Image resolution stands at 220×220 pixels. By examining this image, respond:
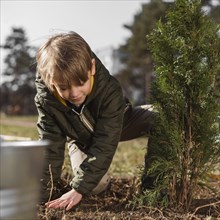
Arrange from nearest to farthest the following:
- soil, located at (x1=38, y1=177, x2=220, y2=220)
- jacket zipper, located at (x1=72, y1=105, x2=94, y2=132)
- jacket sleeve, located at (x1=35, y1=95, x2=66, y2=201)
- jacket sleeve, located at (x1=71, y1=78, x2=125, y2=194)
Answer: soil, located at (x1=38, y1=177, x2=220, y2=220) → jacket sleeve, located at (x1=71, y1=78, x2=125, y2=194) → jacket zipper, located at (x1=72, y1=105, x2=94, y2=132) → jacket sleeve, located at (x1=35, y1=95, x2=66, y2=201)

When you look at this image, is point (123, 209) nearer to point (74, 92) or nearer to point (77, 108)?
point (77, 108)

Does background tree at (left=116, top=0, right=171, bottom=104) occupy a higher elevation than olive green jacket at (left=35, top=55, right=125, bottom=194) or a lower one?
higher

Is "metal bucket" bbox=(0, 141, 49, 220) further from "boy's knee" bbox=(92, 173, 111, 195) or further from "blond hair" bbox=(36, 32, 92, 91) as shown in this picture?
"boy's knee" bbox=(92, 173, 111, 195)

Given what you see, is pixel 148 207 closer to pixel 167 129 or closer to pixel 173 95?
pixel 167 129

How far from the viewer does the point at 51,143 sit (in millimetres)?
3273

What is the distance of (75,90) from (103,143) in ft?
1.56

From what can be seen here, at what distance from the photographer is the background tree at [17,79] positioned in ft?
177

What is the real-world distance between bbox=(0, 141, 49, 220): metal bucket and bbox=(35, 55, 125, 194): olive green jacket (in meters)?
1.35

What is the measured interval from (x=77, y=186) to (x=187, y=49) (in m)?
1.22

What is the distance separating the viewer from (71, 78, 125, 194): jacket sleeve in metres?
2.93

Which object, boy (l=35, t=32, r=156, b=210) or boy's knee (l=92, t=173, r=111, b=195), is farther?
boy's knee (l=92, t=173, r=111, b=195)

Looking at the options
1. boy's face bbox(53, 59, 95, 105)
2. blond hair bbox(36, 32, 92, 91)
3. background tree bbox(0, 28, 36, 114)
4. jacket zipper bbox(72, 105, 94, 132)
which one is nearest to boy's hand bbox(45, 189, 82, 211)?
jacket zipper bbox(72, 105, 94, 132)

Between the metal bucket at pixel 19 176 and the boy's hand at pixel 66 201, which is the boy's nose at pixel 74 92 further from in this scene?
the metal bucket at pixel 19 176

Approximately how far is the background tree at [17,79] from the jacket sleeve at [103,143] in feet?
158
